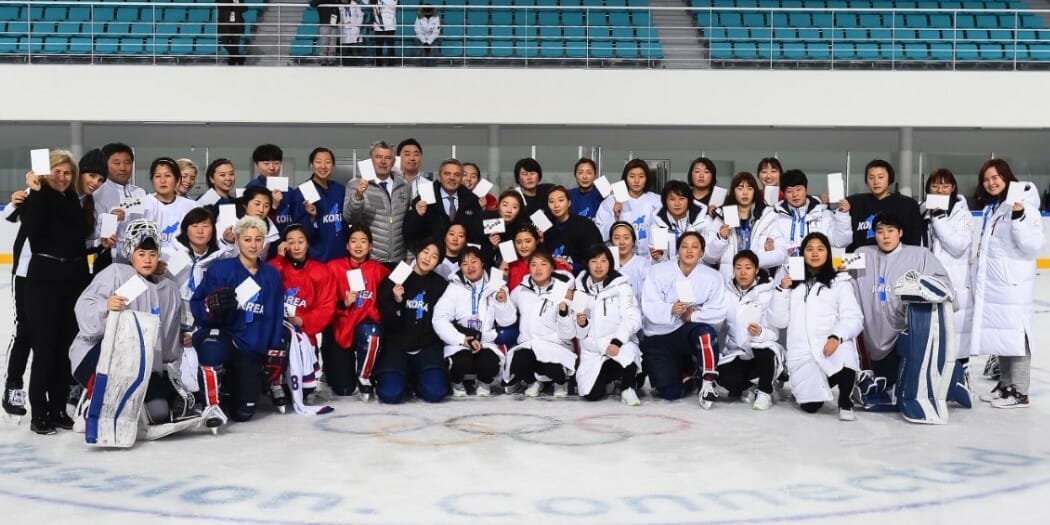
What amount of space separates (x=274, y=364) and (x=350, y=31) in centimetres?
1186

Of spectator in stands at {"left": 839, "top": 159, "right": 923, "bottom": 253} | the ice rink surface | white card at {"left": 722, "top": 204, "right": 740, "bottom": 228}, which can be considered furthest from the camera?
white card at {"left": 722, "top": 204, "right": 740, "bottom": 228}

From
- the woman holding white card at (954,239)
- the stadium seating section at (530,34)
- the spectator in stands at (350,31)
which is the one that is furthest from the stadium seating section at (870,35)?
the woman holding white card at (954,239)

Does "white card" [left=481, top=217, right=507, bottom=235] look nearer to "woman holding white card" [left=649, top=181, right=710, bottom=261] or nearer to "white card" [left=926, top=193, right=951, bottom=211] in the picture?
"woman holding white card" [left=649, top=181, right=710, bottom=261]

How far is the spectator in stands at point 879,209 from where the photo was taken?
7.25 metres

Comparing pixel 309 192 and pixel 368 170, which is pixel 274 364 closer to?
pixel 309 192

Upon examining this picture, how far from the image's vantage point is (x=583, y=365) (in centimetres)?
718

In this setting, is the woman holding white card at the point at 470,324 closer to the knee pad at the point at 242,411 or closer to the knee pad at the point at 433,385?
the knee pad at the point at 433,385

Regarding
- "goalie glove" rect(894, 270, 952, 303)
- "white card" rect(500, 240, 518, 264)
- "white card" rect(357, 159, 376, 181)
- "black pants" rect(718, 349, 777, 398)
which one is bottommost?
"black pants" rect(718, 349, 777, 398)

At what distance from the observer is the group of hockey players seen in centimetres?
612

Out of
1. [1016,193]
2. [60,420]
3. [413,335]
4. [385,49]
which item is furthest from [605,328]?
[385,49]

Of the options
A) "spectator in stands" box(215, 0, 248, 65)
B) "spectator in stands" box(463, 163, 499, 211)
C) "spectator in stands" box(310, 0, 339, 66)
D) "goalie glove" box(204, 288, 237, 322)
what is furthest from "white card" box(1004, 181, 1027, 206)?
"spectator in stands" box(215, 0, 248, 65)

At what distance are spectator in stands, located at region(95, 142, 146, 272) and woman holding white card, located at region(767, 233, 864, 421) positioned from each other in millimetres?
3947

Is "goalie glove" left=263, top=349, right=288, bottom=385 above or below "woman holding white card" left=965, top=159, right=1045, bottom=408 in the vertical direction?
below

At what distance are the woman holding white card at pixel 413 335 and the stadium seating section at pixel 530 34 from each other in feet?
34.0
